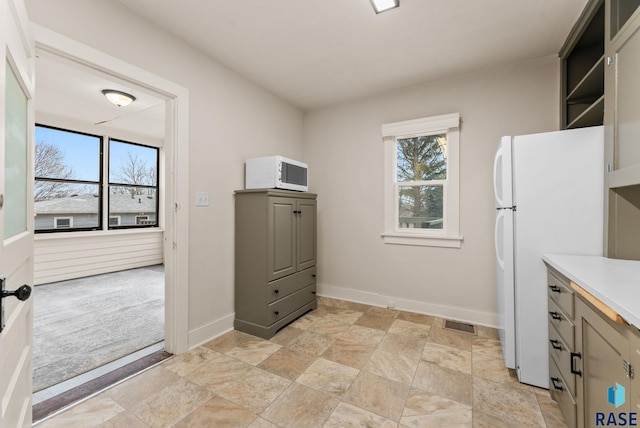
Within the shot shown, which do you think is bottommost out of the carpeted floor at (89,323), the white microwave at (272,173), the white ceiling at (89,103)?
the carpeted floor at (89,323)

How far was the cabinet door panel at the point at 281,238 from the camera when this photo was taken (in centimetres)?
264

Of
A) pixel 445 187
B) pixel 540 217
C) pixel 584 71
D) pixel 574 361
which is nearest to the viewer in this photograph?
pixel 574 361

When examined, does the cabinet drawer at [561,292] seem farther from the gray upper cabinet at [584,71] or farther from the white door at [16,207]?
the white door at [16,207]

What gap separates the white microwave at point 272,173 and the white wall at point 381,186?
881 mm

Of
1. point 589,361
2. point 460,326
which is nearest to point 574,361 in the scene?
point 589,361

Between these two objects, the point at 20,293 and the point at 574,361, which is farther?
the point at 574,361

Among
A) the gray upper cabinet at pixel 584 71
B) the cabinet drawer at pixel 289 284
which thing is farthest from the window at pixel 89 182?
the gray upper cabinet at pixel 584 71

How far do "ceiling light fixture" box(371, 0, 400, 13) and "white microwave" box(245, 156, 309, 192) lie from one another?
55.0 inches

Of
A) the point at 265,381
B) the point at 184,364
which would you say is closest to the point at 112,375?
the point at 184,364

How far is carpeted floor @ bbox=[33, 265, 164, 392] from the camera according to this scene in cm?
213

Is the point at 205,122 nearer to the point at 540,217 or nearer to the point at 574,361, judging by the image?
the point at 540,217

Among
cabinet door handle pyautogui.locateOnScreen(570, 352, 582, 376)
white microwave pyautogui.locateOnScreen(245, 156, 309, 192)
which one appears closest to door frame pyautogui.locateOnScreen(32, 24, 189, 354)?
white microwave pyautogui.locateOnScreen(245, 156, 309, 192)

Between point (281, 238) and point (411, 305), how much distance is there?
5.47 ft

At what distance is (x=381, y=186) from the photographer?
3373 mm
